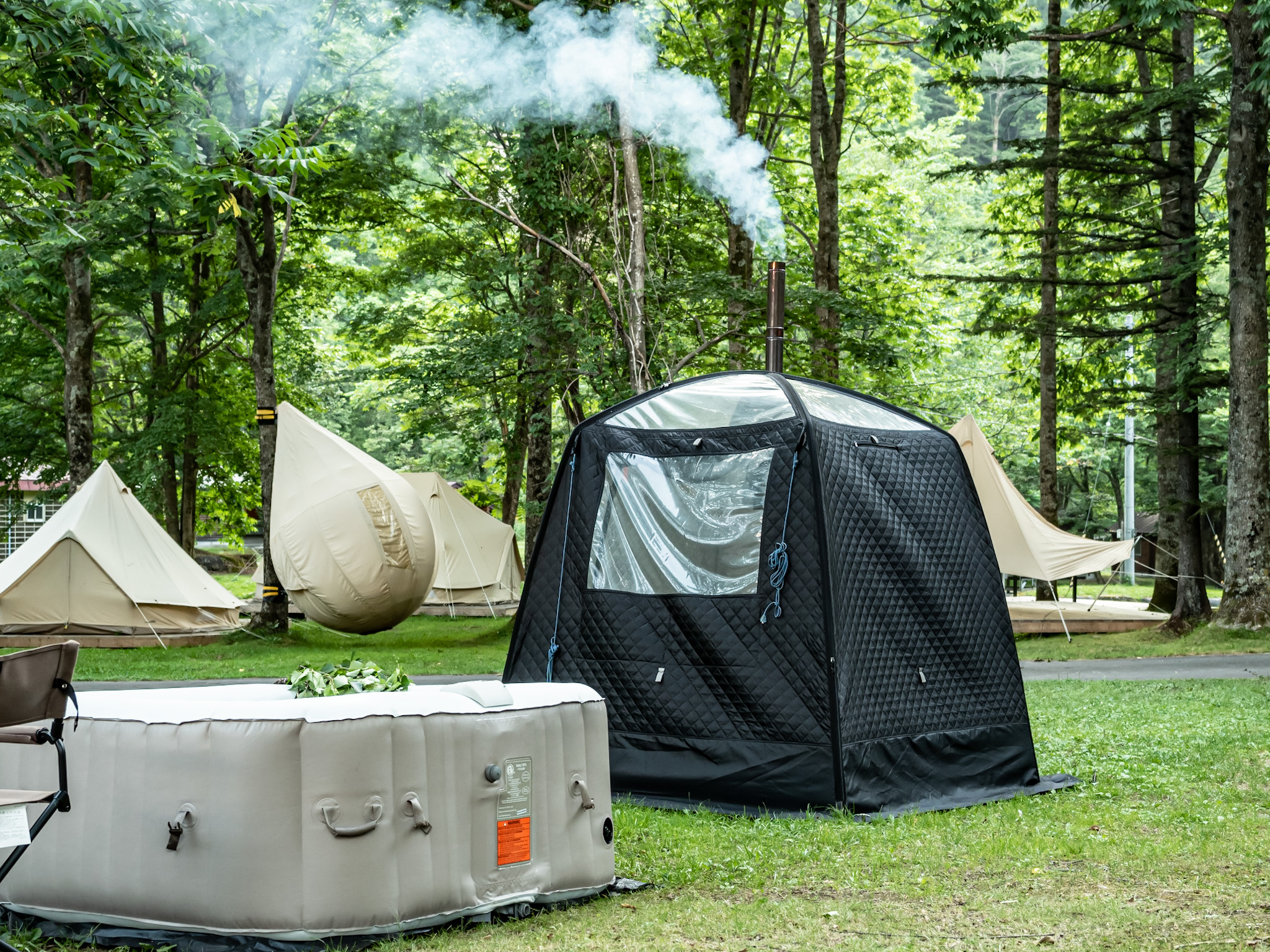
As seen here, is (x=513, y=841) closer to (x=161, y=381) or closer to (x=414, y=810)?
(x=414, y=810)

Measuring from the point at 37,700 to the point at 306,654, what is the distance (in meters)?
11.1

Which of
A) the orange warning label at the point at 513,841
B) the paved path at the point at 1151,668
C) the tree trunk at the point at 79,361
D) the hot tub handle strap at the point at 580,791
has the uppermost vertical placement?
the tree trunk at the point at 79,361

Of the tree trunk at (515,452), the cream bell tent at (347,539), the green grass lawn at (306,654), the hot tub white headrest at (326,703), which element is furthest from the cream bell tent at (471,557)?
the hot tub white headrest at (326,703)

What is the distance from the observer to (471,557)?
64.6 feet

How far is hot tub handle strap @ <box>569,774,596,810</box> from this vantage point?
420cm

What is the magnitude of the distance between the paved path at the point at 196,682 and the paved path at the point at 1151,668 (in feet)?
17.0

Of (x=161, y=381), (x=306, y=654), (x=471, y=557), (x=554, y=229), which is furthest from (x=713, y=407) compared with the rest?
(x=161, y=381)

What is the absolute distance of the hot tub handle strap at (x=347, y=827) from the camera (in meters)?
3.58

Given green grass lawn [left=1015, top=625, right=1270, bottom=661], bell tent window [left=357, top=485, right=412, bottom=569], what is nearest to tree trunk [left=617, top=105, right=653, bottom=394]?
bell tent window [left=357, top=485, right=412, bottom=569]

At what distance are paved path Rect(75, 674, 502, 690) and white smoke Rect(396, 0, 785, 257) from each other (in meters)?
5.03

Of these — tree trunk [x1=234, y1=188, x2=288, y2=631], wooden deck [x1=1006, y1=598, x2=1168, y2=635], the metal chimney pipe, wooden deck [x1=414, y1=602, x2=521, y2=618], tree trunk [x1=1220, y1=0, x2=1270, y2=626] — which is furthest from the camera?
wooden deck [x1=414, y1=602, x2=521, y2=618]

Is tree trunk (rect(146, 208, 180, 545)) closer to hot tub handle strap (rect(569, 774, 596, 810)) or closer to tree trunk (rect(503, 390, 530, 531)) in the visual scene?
tree trunk (rect(503, 390, 530, 531))

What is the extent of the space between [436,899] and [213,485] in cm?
1972

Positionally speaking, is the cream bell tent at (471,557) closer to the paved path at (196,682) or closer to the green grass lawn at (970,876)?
the paved path at (196,682)
